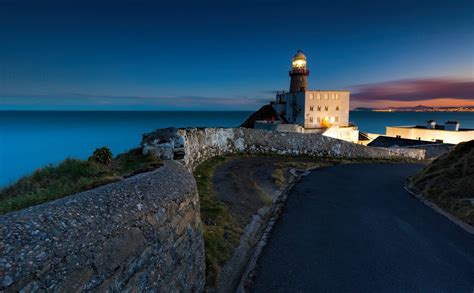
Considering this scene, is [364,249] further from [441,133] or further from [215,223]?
[441,133]

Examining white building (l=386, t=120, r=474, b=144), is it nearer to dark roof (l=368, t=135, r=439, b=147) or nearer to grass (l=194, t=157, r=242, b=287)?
dark roof (l=368, t=135, r=439, b=147)

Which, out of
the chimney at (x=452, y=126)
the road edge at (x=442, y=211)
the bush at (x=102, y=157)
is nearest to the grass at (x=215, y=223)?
the bush at (x=102, y=157)

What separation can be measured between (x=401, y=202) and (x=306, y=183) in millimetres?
4092

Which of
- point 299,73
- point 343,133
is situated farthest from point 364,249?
point 299,73

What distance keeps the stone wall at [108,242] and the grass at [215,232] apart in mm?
516

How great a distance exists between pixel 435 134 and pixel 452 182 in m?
35.8

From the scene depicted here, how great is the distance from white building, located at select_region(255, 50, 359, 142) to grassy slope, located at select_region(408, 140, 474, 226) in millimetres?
32741

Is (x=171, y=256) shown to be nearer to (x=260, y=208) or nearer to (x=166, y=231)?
(x=166, y=231)

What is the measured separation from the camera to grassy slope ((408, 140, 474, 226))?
9009mm

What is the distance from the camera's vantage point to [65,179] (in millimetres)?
6242

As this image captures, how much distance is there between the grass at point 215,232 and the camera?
234 inches

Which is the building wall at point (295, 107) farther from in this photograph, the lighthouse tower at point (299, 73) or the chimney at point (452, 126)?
the chimney at point (452, 126)

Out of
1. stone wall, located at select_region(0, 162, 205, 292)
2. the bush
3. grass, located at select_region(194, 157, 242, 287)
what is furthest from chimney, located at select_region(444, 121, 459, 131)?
the bush

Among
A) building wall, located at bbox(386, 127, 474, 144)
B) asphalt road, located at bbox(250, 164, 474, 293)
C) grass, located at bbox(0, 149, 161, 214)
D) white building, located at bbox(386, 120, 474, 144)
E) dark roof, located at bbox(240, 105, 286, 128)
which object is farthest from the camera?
dark roof, located at bbox(240, 105, 286, 128)
